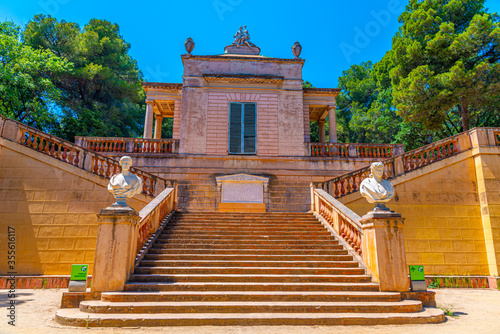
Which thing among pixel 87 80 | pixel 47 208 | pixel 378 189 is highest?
pixel 87 80

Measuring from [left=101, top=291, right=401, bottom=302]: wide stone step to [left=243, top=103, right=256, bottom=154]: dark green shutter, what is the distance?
9365mm

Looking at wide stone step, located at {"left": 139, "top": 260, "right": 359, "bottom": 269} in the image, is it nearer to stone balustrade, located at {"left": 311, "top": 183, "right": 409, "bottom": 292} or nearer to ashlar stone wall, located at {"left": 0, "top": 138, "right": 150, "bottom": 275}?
stone balustrade, located at {"left": 311, "top": 183, "right": 409, "bottom": 292}

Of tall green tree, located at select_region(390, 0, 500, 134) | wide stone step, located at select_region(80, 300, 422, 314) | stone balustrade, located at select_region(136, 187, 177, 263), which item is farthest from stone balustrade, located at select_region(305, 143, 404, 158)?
wide stone step, located at select_region(80, 300, 422, 314)

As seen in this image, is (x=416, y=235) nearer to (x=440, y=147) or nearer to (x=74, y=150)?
(x=440, y=147)

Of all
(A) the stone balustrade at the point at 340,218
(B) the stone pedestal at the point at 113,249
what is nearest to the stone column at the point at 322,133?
(A) the stone balustrade at the point at 340,218

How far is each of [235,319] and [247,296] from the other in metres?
0.74

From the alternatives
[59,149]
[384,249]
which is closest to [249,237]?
[384,249]

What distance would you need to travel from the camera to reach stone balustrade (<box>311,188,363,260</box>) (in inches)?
295

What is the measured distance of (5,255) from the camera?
937 cm

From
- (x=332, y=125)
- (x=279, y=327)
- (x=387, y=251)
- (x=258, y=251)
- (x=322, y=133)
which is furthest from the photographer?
(x=322, y=133)

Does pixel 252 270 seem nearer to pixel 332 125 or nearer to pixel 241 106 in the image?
pixel 241 106

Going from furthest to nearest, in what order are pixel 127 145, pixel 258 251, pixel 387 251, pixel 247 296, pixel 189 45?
pixel 189 45 → pixel 127 145 → pixel 258 251 → pixel 387 251 → pixel 247 296

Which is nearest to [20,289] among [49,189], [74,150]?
[49,189]

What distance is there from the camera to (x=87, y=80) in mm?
23016
